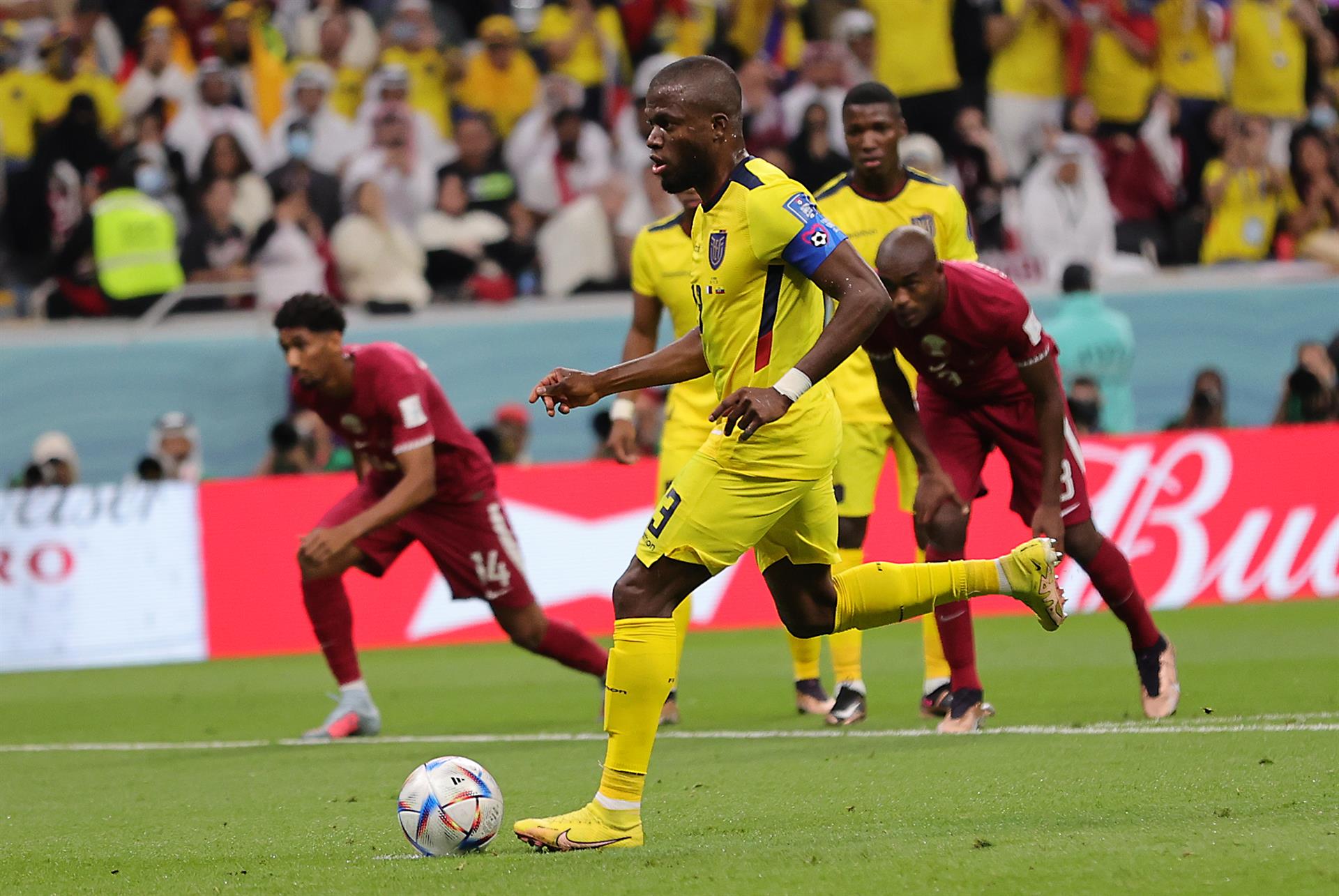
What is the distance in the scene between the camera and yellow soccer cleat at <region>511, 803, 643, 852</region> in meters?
5.30

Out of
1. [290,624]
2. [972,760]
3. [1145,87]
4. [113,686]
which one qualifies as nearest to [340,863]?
[972,760]

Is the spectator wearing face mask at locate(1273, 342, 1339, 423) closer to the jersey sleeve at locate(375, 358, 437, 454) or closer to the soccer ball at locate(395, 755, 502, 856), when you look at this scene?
the jersey sleeve at locate(375, 358, 437, 454)

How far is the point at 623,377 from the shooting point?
5824 millimetres

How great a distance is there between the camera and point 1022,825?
532cm

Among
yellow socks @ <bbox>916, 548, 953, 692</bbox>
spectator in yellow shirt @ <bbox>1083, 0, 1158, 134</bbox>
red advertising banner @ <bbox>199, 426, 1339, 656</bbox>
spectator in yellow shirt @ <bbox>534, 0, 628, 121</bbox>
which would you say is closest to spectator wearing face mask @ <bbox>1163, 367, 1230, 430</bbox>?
red advertising banner @ <bbox>199, 426, 1339, 656</bbox>

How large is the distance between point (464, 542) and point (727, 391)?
11.5ft

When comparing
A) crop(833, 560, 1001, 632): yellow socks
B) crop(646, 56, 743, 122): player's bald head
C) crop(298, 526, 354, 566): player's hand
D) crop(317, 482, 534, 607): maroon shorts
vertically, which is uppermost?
crop(646, 56, 743, 122): player's bald head

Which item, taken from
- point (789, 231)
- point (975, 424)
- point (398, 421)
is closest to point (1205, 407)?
point (975, 424)

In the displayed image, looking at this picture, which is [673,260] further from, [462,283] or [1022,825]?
[462,283]

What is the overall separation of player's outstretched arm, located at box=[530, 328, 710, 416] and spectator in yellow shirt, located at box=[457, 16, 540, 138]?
1202 centimetres

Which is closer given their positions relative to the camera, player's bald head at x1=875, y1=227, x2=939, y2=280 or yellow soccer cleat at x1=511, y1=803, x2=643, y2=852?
yellow soccer cleat at x1=511, y1=803, x2=643, y2=852

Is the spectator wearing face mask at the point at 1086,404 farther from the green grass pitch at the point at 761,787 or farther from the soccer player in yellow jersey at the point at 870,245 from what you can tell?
the soccer player in yellow jersey at the point at 870,245

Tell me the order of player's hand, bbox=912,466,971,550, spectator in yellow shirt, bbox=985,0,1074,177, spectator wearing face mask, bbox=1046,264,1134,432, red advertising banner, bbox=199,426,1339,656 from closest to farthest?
1. player's hand, bbox=912,466,971,550
2. red advertising banner, bbox=199,426,1339,656
3. spectator wearing face mask, bbox=1046,264,1134,432
4. spectator in yellow shirt, bbox=985,0,1074,177

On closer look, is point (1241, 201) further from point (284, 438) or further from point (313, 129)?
point (284, 438)
